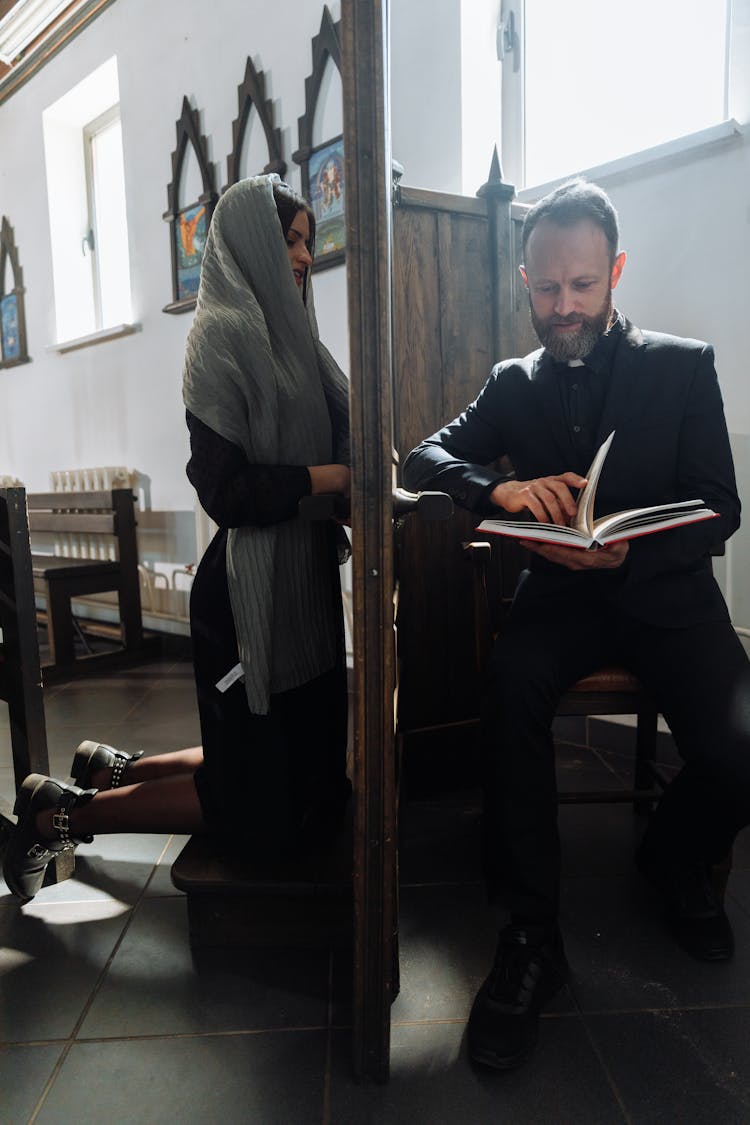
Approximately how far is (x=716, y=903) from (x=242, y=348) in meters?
1.26

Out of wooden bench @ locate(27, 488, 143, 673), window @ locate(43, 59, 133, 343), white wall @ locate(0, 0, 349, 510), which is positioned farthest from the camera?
window @ locate(43, 59, 133, 343)

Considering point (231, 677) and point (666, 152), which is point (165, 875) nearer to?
point (231, 677)

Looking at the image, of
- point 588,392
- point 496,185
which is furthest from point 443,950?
point 496,185

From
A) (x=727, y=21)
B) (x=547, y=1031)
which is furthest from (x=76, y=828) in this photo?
(x=727, y=21)

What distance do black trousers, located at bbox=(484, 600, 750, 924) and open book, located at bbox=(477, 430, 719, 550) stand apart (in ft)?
0.88

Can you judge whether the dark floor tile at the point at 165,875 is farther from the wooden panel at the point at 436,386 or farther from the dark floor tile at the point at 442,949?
the wooden panel at the point at 436,386

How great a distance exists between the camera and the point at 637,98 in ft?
7.14

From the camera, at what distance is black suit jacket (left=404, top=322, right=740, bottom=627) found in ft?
4.53

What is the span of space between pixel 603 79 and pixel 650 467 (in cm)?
152

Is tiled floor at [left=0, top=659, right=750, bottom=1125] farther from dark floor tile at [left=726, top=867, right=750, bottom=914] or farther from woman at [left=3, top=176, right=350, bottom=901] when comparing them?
woman at [left=3, top=176, right=350, bottom=901]

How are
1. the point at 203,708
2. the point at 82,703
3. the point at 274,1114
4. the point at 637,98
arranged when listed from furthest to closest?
1. the point at 82,703
2. the point at 637,98
3. the point at 203,708
4. the point at 274,1114

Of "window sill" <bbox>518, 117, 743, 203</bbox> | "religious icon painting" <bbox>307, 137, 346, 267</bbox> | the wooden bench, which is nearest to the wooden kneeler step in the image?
"window sill" <bbox>518, 117, 743, 203</bbox>

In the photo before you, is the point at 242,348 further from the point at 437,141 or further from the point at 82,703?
the point at 82,703

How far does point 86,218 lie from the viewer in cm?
474
